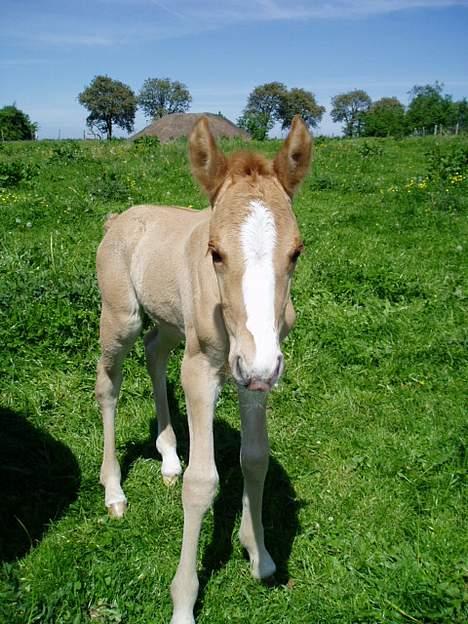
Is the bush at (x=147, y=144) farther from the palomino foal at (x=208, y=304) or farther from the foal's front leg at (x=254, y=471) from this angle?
the foal's front leg at (x=254, y=471)

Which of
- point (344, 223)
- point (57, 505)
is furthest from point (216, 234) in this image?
point (344, 223)

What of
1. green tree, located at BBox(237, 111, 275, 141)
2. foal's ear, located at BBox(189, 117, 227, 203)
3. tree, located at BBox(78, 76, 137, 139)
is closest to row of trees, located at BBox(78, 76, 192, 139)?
tree, located at BBox(78, 76, 137, 139)

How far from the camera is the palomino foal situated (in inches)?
84.5

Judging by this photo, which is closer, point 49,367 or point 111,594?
point 111,594

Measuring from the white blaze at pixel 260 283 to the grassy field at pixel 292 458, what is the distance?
5.06 ft

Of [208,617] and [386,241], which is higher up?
[386,241]

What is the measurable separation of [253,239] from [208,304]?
0.63 meters

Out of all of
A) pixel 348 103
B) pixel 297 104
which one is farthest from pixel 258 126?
pixel 348 103

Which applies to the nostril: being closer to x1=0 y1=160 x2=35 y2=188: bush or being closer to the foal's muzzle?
the foal's muzzle

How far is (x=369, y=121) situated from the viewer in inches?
1838

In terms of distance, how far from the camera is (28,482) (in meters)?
3.64

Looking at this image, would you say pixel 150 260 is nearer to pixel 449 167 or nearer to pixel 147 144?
pixel 449 167

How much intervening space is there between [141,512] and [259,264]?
2.05 meters

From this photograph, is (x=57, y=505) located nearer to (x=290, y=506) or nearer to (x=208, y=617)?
(x=208, y=617)
